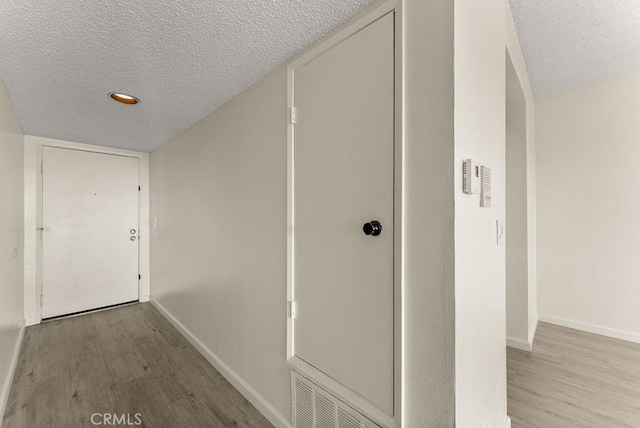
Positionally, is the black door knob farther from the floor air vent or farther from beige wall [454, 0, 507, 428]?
the floor air vent

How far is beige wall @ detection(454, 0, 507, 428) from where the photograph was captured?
37.8 inches

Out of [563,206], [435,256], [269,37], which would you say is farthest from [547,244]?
[269,37]

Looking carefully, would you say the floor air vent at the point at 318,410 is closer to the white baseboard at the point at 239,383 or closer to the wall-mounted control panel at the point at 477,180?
the white baseboard at the point at 239,383

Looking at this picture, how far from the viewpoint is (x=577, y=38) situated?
1903 millimetres

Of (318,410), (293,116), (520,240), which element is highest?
(293,116)

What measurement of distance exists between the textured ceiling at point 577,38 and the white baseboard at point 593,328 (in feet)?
7.88

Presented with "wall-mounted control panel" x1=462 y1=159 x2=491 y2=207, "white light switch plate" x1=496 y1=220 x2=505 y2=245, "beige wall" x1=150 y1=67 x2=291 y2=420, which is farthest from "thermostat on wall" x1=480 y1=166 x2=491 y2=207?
"beige wall" x1=150 y1=67 x2=291 y2=420

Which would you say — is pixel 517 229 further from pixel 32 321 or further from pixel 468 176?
pixel 32 321

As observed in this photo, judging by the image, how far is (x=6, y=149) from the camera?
2.03 meters

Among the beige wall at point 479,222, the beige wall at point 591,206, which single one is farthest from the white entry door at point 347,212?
the beige wall at point 591,206

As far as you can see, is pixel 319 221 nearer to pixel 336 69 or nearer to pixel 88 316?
pixel 336 69

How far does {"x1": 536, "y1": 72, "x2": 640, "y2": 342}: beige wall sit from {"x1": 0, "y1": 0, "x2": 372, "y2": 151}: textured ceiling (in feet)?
9.54

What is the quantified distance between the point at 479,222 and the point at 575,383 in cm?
189

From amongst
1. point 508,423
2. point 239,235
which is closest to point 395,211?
point 239,235
